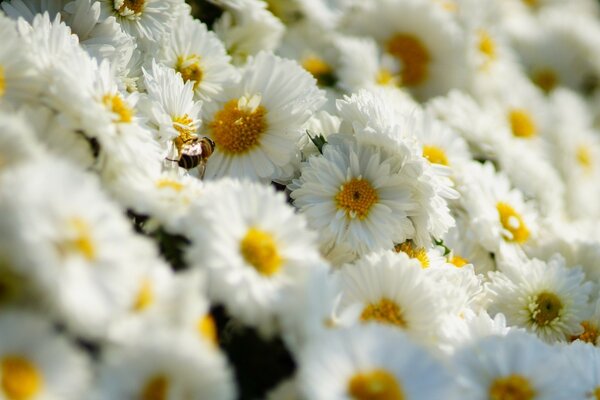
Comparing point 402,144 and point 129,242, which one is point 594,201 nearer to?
point 402,144

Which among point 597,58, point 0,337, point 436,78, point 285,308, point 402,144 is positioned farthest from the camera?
point 597,58

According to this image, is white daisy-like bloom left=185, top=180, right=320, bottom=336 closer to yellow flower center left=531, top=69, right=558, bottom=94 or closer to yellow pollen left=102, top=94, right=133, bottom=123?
yellow pollen left=102, top=94, right=133, bottom=123

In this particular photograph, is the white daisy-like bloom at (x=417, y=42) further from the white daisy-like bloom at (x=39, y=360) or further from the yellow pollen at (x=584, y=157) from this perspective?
the white daisy-like bloom at (x=39, y=360)

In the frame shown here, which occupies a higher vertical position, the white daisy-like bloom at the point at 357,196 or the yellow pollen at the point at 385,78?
the yellow pollen at the point at 385,78

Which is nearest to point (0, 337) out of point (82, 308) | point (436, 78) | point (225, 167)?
point (82, 308)

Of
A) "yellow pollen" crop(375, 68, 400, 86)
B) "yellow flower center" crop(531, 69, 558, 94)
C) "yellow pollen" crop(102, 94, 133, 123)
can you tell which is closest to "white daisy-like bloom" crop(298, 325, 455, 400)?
"yellow pollen" crop(102, 94, 133, 123)

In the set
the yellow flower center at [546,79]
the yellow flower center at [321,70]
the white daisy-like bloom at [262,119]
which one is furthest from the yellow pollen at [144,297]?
the yellow flower center at [546,79]

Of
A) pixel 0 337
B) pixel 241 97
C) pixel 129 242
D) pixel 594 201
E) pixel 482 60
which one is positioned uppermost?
pixel 482 60

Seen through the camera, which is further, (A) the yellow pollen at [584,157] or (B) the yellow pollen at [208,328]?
(A) the yellow pollen at [584,157]
